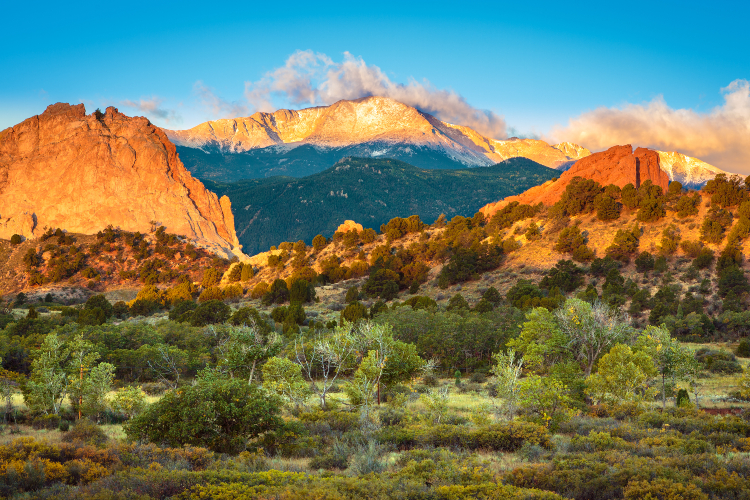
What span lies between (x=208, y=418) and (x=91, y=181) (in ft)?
294

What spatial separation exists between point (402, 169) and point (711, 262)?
151 meters

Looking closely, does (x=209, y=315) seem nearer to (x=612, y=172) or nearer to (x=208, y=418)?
(x=208, y=418)

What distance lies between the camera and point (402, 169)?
195125 millimetres

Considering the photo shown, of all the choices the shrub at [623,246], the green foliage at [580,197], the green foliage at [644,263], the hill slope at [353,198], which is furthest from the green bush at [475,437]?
the hill slope at [353,198]

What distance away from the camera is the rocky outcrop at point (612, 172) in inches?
2817

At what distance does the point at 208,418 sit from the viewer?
1186cm

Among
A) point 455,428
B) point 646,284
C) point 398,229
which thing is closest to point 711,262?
point 646,284

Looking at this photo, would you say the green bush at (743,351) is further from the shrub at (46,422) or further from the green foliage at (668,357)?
the shrub at (46,422)


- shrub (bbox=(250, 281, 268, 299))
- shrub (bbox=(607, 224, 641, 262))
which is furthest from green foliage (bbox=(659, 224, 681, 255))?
shrub (bbox=(250, 281, 268, 299))

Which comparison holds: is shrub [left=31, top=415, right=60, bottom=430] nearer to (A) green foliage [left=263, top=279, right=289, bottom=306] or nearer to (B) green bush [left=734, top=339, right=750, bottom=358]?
(B) green bush [left=734, top=339, right=750, bottom=358]

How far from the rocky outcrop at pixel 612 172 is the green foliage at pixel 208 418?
227 ft

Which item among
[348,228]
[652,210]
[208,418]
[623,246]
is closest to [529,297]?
[623,246]

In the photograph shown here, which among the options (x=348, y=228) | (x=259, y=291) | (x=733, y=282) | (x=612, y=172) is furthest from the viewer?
(x=348, y=228)

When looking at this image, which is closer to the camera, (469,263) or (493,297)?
(493,297)
